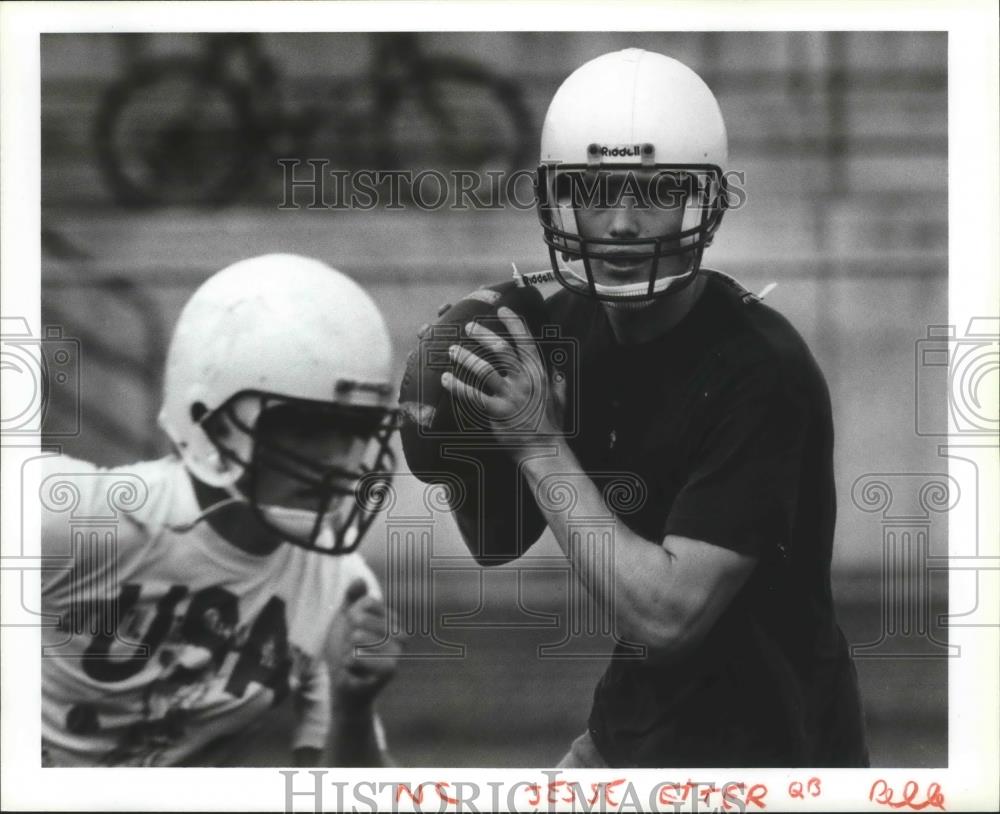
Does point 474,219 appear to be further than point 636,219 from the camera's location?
Yes

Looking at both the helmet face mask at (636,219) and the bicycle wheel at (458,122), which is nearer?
the helmet face mask at (636,219)

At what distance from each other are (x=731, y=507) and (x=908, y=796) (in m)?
0.81

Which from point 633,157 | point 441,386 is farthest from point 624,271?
point 441,386

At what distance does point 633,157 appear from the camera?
2732 millimetres

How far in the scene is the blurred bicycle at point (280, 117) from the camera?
9.48ft

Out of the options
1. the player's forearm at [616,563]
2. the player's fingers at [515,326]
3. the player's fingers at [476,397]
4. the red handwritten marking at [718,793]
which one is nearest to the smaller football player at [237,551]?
the player's fingers at [476,397]

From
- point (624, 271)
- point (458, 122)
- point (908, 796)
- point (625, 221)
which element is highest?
point (458, 122)

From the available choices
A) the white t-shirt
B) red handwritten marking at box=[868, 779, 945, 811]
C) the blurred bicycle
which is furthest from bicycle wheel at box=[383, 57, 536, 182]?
red handwritten marking at box=[868, 779, 945, 811]

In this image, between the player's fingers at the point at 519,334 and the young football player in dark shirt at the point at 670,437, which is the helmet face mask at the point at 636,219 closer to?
the young football player in dark shirt at the point at 670,437

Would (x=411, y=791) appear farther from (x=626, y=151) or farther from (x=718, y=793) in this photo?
(x=626, y=151)

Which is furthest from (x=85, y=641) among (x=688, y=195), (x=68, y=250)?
(x=688, y=195)

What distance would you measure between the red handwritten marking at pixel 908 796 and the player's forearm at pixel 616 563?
59cm

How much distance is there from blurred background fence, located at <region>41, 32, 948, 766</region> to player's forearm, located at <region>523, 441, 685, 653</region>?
0.25 feet

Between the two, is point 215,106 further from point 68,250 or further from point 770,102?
point 770,102
